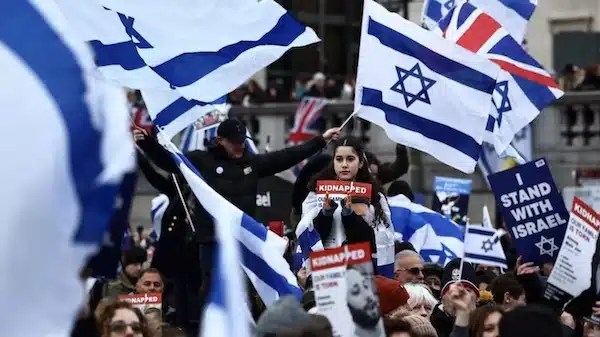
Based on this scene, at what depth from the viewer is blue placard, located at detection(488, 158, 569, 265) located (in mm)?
11422

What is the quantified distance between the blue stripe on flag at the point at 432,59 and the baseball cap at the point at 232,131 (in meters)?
1.17

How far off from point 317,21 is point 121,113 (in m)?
28.3

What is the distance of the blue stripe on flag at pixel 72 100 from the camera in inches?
217

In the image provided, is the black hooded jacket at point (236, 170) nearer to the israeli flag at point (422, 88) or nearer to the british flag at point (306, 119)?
the israeli flag at point (422, 88)

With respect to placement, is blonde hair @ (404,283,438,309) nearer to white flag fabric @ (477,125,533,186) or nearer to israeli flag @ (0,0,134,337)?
israeli flag @ (0,0,134,337)

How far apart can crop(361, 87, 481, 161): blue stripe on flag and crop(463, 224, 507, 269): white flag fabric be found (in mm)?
1834

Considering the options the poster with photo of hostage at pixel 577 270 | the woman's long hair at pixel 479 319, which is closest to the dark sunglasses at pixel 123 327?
the woman's long hair at pixel 479 319

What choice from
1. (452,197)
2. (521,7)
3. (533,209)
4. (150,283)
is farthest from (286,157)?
(452,197)

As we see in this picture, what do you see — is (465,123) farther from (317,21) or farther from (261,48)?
(317,21)

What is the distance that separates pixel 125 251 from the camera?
14727mm

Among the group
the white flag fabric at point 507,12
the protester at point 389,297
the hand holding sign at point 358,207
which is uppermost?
the white flag fabric at point 507,12

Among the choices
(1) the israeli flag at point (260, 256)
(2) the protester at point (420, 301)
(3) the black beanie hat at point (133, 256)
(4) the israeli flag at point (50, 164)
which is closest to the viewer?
(4) the israeli flag at point (50, 164)

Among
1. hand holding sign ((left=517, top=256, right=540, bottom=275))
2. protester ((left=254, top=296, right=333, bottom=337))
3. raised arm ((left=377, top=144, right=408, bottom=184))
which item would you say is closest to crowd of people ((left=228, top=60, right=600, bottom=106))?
raised arm ((left=377, top=144, right=408, bottom=184))

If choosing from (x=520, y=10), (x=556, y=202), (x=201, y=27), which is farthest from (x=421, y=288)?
(x=520, y=10)
